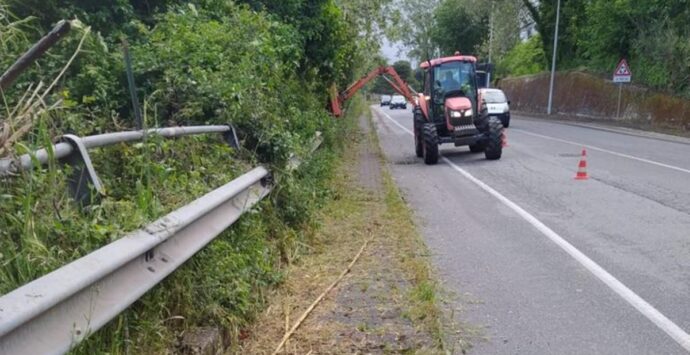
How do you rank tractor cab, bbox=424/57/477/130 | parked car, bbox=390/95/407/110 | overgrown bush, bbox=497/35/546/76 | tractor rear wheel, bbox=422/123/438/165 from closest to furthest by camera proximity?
tractor rear wheel, bbox=422/123/438/165, tractor cab, bbox=424/57/477/130, overgrown bush, bbox=497/35/546/76, parked car, bbox=390/95/407/110

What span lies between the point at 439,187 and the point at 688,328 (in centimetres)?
709

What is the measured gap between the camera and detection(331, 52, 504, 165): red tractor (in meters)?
15.1

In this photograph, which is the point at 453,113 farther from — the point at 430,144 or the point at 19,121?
the point at 19,121

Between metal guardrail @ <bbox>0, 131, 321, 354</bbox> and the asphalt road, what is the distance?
2062 mm

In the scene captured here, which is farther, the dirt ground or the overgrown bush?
the overgrown bush

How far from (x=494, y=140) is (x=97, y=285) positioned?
44.1 ft

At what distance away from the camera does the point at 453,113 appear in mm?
15227

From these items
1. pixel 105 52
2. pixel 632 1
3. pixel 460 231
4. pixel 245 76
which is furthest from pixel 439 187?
pixel 632 1

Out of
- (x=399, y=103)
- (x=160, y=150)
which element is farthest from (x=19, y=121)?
(x=399, y=103)

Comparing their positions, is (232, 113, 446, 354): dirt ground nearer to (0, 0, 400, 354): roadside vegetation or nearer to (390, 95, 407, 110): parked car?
(0, 0, 400, 354): roadside vegetation

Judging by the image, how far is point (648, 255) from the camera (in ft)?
21.0

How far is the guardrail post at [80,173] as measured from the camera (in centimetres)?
314

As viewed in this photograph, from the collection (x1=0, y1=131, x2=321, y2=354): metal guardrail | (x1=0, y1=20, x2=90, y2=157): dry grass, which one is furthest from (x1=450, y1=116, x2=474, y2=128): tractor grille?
(x1=0, y1=20, x2=90, y2=157): dry grass

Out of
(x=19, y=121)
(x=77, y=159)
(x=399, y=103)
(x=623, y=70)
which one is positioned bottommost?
(x=399, y=103)
